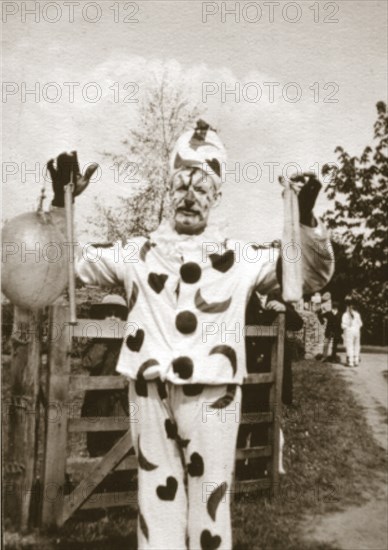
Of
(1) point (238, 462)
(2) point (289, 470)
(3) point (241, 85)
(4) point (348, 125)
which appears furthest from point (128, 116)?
(2) point (289, 470)

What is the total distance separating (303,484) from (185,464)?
54.9 inches

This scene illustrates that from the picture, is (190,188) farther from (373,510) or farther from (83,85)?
(373,510)

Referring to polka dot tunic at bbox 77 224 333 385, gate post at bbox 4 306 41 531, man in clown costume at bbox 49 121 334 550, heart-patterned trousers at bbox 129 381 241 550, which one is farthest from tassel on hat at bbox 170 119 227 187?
gate post at bbox 4 306 41 531

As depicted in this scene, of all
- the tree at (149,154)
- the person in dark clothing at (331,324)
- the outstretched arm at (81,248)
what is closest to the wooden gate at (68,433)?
the tree at (149,154)

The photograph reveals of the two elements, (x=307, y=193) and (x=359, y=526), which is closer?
(x=307, y=193)

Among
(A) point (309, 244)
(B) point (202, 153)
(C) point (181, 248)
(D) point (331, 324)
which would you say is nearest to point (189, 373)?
(C) point (181, 248)

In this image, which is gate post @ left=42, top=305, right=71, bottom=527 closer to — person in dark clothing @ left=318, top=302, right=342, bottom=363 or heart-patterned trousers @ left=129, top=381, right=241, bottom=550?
Answer: heart-patterned trousers @ left=129, top=381, right=241, bottom=550

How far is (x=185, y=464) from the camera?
6.13 ft

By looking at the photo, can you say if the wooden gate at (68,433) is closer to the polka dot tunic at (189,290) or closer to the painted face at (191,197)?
the polka dot tunic at (189,290)

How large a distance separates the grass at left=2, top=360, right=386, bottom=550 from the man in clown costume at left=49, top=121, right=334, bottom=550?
687 mm

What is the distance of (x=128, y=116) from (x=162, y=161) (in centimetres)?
20

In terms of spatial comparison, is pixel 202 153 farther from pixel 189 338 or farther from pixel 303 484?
pixel 303 484

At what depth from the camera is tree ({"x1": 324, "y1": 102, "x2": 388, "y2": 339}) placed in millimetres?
2553

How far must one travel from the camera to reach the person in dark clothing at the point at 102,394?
2867 millimetres
